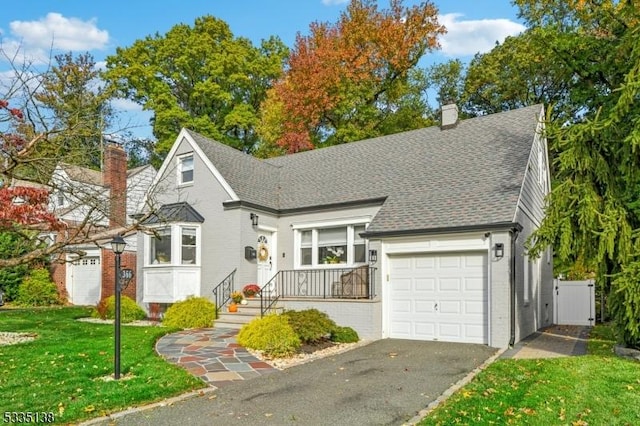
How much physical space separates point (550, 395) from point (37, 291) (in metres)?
23.0

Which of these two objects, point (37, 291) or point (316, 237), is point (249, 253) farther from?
point (37, 291)

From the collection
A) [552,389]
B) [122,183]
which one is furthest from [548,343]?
[122,183]

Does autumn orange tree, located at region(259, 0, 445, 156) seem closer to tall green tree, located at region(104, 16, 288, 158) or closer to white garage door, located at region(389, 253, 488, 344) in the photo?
tall green tree, located at region(104, 16, 288, 158)

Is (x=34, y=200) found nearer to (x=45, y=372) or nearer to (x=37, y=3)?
(x=37, y=3)

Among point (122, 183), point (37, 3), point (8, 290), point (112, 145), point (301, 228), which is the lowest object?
point (8, 290)

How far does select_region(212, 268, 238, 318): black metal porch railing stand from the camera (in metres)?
15.2

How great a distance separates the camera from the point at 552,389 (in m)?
6.80

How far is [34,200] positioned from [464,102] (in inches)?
1044

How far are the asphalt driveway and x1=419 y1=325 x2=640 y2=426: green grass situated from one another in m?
0.54

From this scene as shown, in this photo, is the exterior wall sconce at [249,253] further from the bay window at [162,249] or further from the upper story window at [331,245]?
the bay window at [162,249]

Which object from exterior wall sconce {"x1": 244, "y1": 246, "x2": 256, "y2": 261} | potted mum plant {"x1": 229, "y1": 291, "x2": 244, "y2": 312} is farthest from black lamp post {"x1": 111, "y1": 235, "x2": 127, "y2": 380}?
exterior wall sconce {"x1": 244, "y1": 246, "x2": 256, "y2": 261}

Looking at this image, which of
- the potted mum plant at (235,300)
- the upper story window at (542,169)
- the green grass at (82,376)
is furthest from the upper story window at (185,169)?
the upper story window at (542,169)

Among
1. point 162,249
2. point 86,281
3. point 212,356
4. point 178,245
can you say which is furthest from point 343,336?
point 86,281

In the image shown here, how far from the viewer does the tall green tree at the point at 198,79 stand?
106 feet
